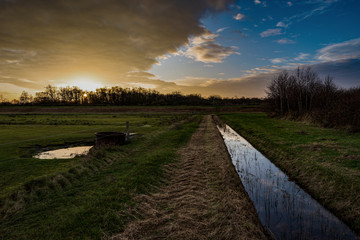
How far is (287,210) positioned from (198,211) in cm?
326

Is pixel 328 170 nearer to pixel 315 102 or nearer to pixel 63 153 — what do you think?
pixel 63 153

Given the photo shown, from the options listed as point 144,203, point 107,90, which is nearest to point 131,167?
point 144,203

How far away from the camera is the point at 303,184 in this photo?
29.9 feet

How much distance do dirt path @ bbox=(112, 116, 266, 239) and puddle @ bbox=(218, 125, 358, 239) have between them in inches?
24.3

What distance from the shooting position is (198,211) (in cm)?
603

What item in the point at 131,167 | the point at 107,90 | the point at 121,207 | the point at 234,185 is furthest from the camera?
the point at 107,90

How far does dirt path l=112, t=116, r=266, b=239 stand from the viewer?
5.02 metres

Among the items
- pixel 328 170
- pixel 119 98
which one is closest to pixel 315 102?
pixel 328 170

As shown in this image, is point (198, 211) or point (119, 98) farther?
point (119, 98)

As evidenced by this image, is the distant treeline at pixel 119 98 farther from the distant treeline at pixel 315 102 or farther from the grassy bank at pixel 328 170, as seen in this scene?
the grassy bank at pixel 328 170

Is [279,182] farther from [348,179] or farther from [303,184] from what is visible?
[348,179]

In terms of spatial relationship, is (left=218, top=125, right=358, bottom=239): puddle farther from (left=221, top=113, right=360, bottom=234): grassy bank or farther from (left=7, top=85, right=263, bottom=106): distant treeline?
(left=7, top=85, right=263, bottom=106): distant treeline

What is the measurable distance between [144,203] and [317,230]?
5176 millimetres

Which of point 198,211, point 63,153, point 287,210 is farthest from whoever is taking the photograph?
point 63,153
